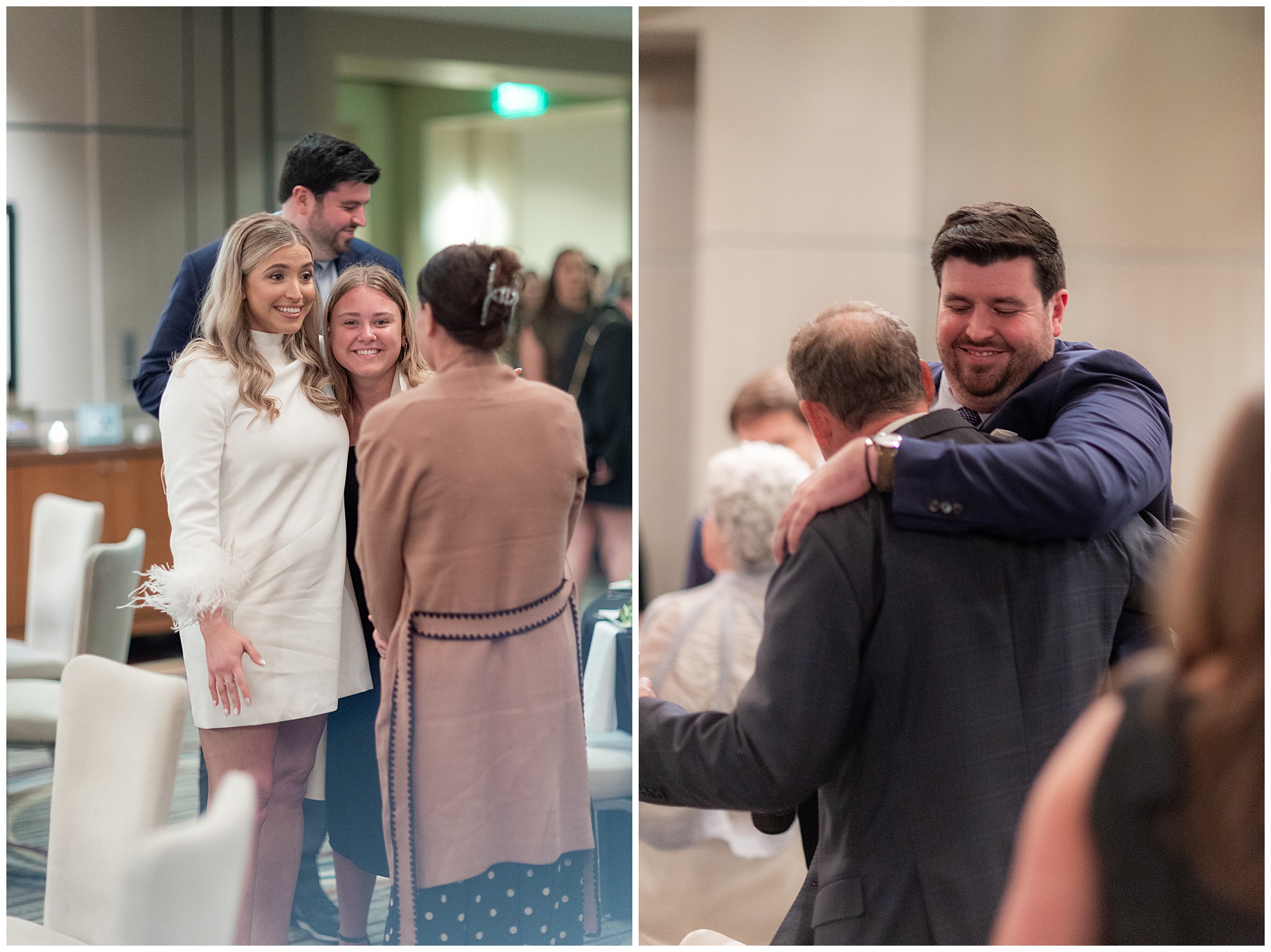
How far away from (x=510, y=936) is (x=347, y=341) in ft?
3.45

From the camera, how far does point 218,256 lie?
1908mm

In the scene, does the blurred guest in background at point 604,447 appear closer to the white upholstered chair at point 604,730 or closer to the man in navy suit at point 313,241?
the white upholstered chair at point 604,730

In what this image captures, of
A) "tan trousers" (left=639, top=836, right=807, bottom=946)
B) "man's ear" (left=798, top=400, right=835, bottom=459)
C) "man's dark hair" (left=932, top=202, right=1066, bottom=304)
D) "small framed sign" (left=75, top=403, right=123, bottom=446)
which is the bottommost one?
"tan trousers" (left=639, top=836, right=807, bottom=946)

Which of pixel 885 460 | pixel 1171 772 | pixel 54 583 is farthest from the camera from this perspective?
pixel 54 583

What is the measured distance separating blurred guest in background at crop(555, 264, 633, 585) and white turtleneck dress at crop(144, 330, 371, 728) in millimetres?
397

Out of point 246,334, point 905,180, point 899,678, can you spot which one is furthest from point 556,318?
point 905,180

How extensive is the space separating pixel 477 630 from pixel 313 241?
2.24 feet

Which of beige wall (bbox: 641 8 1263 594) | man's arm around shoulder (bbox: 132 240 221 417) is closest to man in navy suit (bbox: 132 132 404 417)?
man's arm around shoulder (bbox: 132 240 221 417)

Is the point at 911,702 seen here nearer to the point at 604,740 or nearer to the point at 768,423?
the point at 604,740

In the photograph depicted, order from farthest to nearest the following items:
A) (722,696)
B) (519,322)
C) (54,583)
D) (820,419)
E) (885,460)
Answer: (722,696)
(54,583)
(519,322)
(820,419)
(885,460)

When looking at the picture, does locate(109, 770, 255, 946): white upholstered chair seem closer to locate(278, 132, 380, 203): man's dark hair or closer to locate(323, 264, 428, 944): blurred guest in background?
locate(323, 264, 428, 944): blurred guest in background

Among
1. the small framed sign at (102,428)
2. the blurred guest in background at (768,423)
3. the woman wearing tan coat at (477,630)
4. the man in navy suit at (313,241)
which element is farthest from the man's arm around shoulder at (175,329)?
the blurred guest in background at (768,423)

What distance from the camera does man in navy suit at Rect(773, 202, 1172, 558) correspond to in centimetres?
163

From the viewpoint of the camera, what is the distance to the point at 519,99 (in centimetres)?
262
